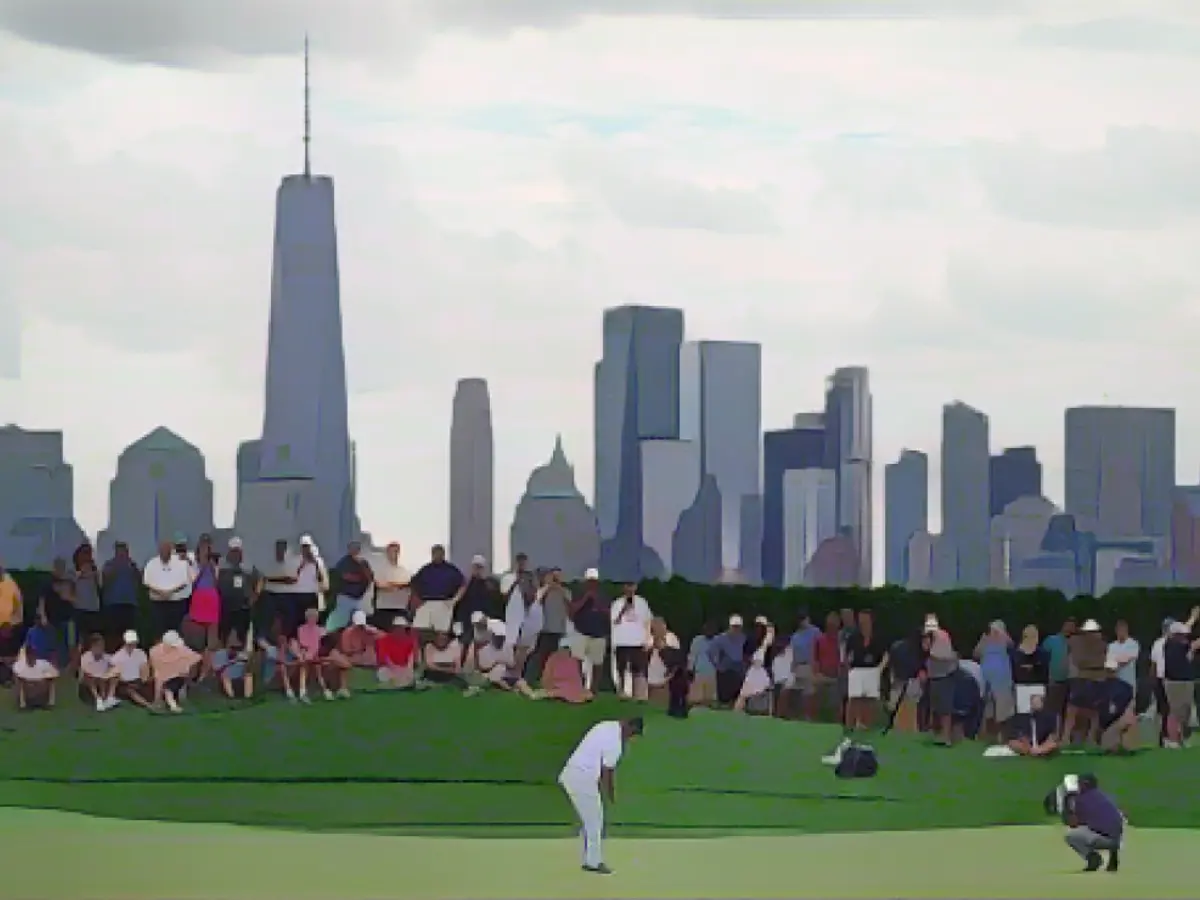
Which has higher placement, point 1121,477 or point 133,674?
point 1121,477

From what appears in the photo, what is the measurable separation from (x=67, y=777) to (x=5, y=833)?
64.8 inches

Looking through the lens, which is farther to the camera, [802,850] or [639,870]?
[802,850]

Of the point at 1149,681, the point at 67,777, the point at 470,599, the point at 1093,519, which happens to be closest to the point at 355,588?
the point at 470,599

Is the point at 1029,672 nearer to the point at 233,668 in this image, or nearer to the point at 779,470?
the point at 233,668

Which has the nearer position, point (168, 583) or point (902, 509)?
point (168, 583)

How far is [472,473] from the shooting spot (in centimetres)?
2728

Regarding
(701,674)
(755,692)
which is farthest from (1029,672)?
(701,674)

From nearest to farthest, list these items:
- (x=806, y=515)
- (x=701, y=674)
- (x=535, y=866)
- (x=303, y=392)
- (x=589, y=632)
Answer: (x=535, y=866) → (x=589, y=632) → (x=701, y=674) → (x=303, y=392) → (x=806, y=515)

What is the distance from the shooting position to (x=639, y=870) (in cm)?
1836

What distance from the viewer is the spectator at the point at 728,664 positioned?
23547 mm

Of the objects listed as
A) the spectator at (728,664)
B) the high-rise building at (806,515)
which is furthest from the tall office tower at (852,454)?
the spectator at (728,664)

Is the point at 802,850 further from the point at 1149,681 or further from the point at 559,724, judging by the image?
the point at 1149,681

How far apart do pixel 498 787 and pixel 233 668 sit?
8.02 feet

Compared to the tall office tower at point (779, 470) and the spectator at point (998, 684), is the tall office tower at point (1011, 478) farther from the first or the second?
the spectator at point (998, 684)
